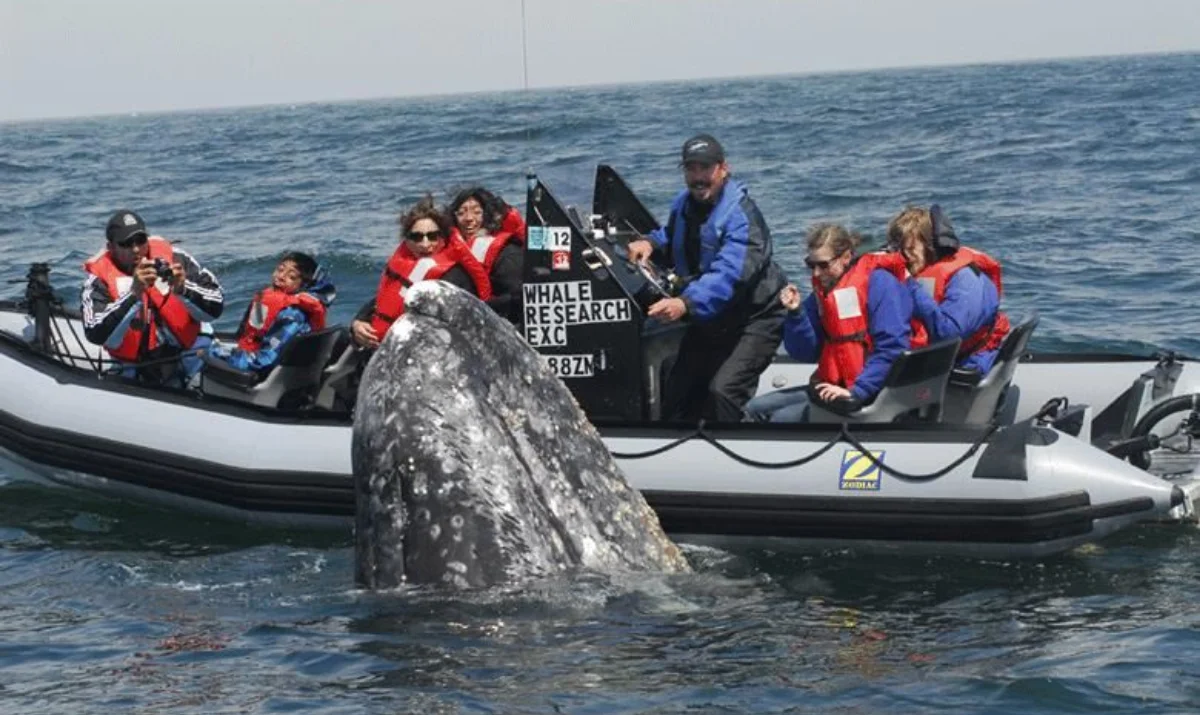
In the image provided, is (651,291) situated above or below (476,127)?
below

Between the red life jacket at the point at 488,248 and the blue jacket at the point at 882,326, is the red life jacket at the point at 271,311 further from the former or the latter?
the blue jacket at the point at 882,326

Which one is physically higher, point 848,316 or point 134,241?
point 134,241

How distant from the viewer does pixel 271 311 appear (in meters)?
10.5

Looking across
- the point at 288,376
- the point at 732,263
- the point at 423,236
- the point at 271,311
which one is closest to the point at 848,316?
the point at 732,263

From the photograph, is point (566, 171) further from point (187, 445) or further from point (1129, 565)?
point (1129, 565)

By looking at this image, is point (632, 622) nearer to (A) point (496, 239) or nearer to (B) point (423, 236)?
(B) point (423, 236)

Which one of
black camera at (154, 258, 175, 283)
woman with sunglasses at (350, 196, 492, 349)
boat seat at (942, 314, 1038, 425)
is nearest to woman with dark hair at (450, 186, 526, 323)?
woman with sunglasses at (350, 196, 492, 349)

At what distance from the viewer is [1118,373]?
10.3 metres

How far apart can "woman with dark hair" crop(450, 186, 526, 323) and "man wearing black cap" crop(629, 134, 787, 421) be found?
818 mm

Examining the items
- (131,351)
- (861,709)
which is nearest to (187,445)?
(131,351)

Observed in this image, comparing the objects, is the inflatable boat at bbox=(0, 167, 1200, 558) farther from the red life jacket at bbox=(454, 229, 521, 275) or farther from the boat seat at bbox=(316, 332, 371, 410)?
the red life jacket at bbox=(454, 229, 521, 275)

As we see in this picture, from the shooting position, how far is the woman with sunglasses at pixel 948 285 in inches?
366

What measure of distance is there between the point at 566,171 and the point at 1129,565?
3.56m

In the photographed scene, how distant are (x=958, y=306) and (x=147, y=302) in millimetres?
4633
